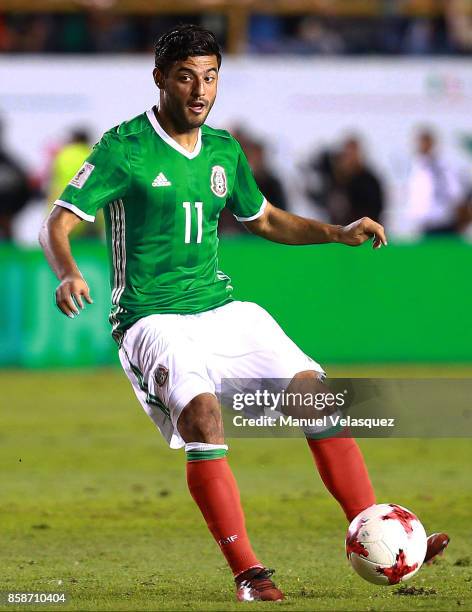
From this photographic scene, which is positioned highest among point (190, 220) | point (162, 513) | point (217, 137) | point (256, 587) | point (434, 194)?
point (217, 137)

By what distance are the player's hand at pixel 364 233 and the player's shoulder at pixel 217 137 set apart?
682mm

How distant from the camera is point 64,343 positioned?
16312 millimetres

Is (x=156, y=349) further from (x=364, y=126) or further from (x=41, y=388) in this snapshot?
(x=364, y=126)

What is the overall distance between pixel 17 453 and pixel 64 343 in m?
5.13

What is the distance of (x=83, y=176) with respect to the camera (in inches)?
254

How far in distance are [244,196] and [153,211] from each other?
646mm

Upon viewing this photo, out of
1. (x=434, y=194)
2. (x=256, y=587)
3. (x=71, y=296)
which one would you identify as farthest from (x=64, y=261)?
(x=434, y=194)

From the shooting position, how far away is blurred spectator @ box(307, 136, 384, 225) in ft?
64.0

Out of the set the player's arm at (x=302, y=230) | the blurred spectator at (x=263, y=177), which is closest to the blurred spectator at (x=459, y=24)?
the blurred spectator at (x=263, y=177)

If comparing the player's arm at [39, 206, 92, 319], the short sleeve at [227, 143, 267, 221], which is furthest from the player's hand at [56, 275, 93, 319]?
the short sleeve at [227, 143, 267, 221]

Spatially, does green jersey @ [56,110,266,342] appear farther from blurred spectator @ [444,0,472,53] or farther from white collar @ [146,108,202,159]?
blurred spectator @ [444,0,472,53]

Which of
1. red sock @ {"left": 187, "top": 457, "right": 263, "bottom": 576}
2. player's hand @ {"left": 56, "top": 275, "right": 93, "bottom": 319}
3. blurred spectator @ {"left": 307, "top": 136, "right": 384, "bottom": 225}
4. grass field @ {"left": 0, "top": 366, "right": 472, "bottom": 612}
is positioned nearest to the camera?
player's hand @ {"left": 56, "top": 275, "right": 93, "bottom": 319}

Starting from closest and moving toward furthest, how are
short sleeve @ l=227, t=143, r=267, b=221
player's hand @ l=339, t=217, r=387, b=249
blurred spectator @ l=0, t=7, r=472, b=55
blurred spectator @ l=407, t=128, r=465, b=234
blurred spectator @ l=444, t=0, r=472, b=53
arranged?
player's hand @ l=339, t=217, r=387, b=249 → short sleeve @ l=227, t=143, r=267, b=221 → blurred spectator @ l=407, t=128, r=465, b=234 → blurred spectator @ l=0, t=7, r=472, b=55 → blurred spectator @ l=444, t=0, r=472, b=53

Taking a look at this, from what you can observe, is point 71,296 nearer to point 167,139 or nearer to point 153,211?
point 153,211
